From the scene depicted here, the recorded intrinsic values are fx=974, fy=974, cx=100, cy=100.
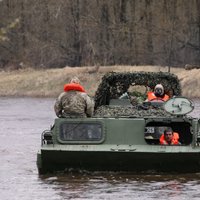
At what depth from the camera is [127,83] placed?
21.7 m

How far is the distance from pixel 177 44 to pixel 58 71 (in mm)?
8360

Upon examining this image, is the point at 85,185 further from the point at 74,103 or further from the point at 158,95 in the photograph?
the point at 158,95

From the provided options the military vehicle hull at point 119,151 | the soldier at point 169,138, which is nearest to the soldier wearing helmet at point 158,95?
the soldier at point 169,138

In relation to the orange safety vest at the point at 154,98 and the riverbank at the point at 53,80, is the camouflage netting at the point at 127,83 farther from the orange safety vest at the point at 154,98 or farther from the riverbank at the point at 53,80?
the riverbank at the point at 53,80

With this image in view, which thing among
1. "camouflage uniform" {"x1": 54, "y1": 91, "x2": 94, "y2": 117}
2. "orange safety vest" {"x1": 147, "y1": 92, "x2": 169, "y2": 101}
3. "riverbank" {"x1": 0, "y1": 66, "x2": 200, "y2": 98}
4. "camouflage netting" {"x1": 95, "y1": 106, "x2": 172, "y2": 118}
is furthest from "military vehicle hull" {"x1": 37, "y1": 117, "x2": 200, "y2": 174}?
"riverbank" {"x1": 0, "y1": 66, "x2": 200, "y2": 98}

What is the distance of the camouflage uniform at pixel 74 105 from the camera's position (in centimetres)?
1681

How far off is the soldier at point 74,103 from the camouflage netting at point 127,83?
10.9 ft

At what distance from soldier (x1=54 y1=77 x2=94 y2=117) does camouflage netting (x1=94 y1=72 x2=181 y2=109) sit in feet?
10.9

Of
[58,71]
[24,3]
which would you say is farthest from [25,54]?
[58,71]

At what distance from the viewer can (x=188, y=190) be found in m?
15.2

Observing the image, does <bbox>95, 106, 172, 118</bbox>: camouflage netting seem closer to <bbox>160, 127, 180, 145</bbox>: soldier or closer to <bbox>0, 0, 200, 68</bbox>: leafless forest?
<bbox>160, 127, 180, 145</bbox>: soldier

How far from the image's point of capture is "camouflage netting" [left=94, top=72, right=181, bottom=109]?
2078 centimetres

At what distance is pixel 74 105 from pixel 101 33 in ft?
151

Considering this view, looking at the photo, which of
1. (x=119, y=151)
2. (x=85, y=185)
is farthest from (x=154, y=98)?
(x=85, y=185)
